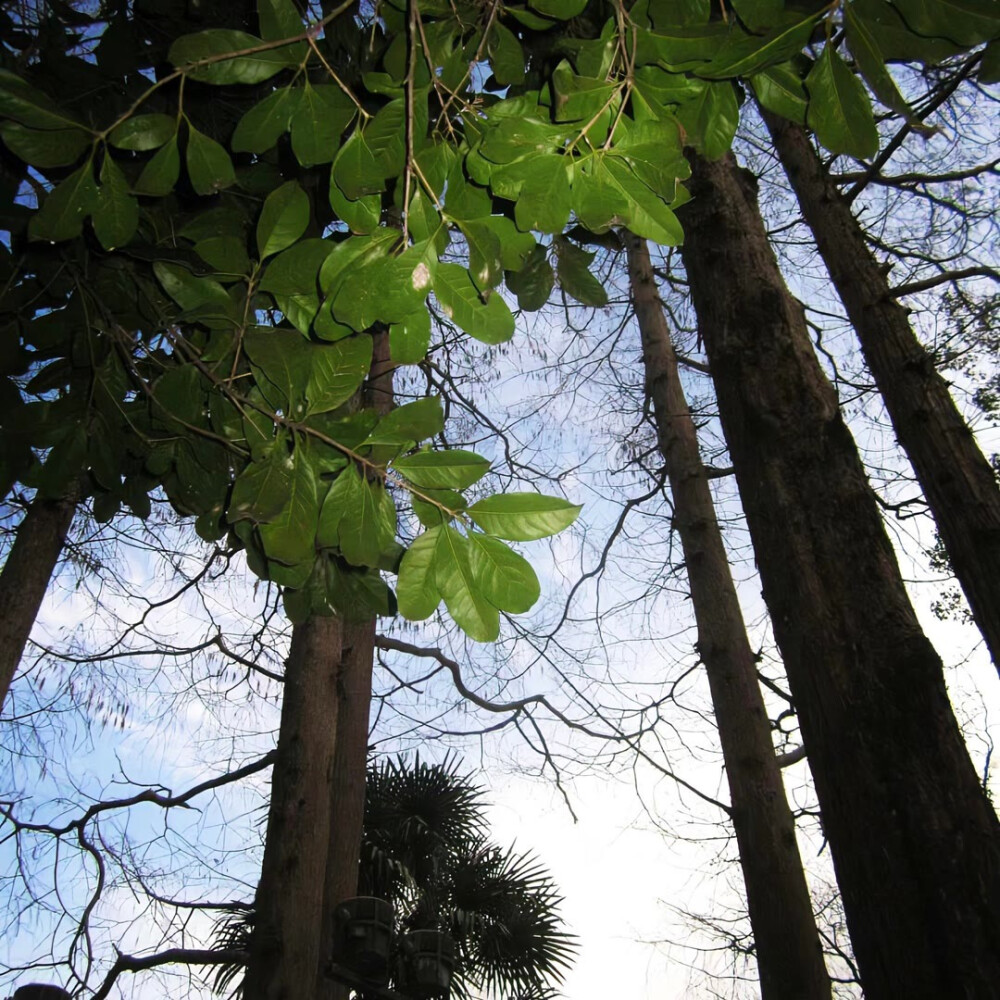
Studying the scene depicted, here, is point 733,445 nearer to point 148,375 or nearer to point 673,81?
point 673,81

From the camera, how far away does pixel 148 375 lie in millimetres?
1194

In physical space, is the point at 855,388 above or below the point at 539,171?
above

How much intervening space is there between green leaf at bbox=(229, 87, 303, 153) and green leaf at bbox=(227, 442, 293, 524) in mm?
320

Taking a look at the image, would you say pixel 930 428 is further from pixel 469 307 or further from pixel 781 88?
pixel 469 307

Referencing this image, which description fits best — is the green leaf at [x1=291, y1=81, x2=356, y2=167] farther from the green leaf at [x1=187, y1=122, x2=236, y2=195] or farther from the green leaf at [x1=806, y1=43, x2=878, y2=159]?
the green leaf at [x1=806, y1=43, x2=878, y2=159]

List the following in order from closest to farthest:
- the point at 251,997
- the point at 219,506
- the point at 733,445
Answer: the point at 219,506 < the point at 733,445 < the point at 251,997

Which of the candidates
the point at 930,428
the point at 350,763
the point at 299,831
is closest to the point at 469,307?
the point at 930,428

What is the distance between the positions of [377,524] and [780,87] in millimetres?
616

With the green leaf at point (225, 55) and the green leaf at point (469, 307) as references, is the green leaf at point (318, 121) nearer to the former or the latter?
the green leaf at point (225, 55)

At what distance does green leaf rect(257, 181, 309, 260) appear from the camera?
846 millimetres

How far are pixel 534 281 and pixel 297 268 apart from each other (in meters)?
0.38

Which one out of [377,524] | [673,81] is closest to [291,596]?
[377,524]

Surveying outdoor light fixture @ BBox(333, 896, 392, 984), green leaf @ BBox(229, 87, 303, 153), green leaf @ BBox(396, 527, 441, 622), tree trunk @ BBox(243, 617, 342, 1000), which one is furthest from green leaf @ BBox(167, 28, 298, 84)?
outdoor light fixture @ BBox(333, 896, 392, 984)

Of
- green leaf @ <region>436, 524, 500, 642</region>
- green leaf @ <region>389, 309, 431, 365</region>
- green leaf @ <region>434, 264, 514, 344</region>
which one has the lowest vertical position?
green leaf @ <region>436, 524, 500, 642</region>
